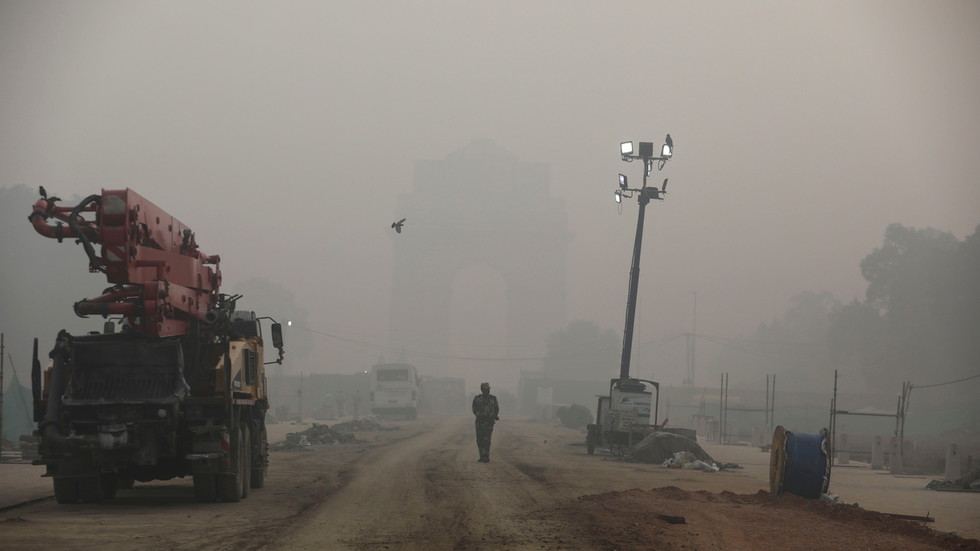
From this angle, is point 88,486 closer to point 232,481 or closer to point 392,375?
point 232,481

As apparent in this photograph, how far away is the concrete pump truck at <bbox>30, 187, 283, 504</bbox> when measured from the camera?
14867 mm

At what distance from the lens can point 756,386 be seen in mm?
126875

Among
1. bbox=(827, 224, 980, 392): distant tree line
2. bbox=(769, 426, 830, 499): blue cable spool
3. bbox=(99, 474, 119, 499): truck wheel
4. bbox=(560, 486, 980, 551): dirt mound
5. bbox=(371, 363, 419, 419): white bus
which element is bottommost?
bbox=(371, 363, 419, 419): white bus

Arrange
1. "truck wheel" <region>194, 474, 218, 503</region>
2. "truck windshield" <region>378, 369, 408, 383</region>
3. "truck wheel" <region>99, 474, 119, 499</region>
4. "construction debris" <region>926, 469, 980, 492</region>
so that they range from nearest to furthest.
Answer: "truck wheel" <region>194, 474, 218, 503</region>, "truck wheel" <region>99, 474, 119, 499</region>, "construction debris" <region>926, 469, 980, 492</region>, "truck windshield" <region>378, 369, 408, 383</region>

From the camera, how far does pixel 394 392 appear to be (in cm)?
7675

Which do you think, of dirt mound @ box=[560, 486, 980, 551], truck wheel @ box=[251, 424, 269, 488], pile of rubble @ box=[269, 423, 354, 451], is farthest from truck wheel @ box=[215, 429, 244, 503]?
pile of rubble @ box=[269, 423, 354, 451]

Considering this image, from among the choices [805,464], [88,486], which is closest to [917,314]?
[805,464]

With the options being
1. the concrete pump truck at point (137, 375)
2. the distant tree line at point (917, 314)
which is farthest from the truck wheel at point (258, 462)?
the distant tree line at point (917, 314)

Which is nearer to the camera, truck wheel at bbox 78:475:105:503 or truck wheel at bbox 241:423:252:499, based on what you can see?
truck wheel at bbox 78:475:105:503

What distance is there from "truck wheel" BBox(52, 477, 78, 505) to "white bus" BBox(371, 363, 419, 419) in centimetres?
5991

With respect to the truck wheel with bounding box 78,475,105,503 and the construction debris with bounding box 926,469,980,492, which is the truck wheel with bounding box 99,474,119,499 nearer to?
the truck wheel with bounding box 78,475,105,503

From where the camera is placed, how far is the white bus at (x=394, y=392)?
76438mm

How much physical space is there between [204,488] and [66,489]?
2055 mm

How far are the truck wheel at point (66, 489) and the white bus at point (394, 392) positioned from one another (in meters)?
59.9
